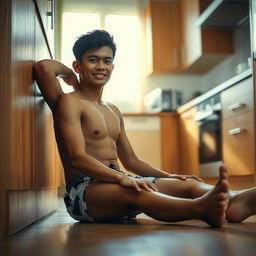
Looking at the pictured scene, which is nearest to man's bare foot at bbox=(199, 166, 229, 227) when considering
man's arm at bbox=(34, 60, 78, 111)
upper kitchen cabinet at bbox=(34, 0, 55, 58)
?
man's arm at bbox=(34, 60, 78, 111)

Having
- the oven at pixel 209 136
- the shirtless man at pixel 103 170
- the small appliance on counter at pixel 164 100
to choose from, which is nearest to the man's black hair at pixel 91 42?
Result: the shirtless man at pixel 103 170

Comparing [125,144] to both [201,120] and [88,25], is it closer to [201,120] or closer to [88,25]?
[201,120]

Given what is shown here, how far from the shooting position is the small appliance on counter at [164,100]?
169 inches

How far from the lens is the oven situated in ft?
10.7

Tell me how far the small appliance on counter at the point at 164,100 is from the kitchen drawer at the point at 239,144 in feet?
4.06

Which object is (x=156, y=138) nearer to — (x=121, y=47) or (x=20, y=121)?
(x=121, y=47)

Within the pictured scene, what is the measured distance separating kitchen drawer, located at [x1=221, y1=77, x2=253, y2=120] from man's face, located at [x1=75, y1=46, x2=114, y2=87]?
119cm

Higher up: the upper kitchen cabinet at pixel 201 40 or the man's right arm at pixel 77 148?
the upper kitchen cabinet at pixel 201 40

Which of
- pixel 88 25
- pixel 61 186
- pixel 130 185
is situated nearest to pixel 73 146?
pixel 130 185

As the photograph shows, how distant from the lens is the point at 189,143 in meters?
3.96

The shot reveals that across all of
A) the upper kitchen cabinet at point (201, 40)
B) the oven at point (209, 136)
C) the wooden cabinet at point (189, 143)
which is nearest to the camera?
the oven at point (209, 136)

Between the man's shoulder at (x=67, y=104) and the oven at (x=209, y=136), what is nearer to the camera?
the man's shoulder at (x=67, y=104)

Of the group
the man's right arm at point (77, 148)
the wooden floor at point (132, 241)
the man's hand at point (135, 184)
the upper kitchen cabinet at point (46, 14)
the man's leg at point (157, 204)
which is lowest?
the wooden floor at point (132, 241)

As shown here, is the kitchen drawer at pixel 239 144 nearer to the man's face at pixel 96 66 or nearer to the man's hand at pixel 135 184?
the man's face at pixel 96 66
